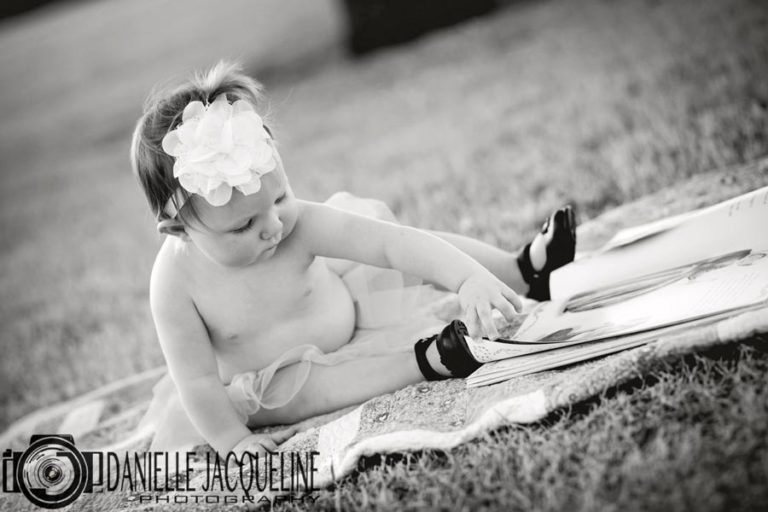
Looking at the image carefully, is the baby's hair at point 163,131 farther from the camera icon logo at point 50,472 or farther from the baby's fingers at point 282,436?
the camera icon logo at point 50,472

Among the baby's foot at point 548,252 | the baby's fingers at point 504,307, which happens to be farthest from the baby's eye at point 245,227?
the baby's foot at point 548,252

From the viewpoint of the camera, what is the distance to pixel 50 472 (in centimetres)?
207

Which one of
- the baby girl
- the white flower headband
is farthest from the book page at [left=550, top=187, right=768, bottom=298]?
the white flower headband

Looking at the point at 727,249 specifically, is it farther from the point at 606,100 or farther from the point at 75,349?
the point at 75,349

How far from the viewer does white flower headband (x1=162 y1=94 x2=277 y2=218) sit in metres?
1.62

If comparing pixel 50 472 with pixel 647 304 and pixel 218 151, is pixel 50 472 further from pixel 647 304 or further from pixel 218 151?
pixel 647 304

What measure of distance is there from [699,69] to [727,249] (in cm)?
285

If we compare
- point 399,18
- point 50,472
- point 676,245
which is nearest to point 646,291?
point 676,245

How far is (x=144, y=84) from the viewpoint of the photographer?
12609mm

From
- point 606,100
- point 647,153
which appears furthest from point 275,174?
point 606,100

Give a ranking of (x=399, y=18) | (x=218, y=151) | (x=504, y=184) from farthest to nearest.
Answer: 1. (x=399, y=18)
2. (x=504, y=184)
3. (x=218, y=151)

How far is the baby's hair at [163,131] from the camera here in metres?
1.74

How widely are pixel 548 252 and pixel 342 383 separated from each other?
0.70 meters

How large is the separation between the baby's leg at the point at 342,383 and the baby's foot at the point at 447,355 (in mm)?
43
